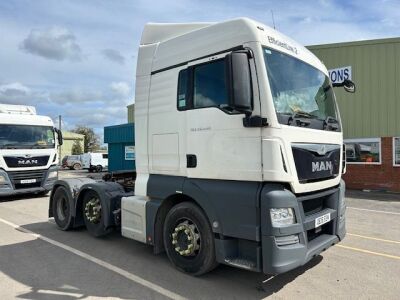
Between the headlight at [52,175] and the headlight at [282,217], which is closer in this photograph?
the headlight at [282,217]

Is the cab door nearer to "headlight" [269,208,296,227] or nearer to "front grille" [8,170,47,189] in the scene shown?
"headlight" [269,208,296,227]

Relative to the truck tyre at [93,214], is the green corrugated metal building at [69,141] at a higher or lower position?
higher

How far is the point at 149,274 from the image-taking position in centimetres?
523

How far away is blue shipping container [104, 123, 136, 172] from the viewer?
883 centimetres

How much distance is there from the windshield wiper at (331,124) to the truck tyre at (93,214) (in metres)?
3.85

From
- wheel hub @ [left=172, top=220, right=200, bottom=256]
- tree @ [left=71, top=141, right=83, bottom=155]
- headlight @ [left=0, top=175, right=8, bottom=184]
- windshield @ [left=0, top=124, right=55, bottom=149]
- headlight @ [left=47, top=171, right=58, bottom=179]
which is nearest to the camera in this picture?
wheel hub @ [left=172, top=220, right=200, bottom=256]

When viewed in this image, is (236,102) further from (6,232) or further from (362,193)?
(362,193)

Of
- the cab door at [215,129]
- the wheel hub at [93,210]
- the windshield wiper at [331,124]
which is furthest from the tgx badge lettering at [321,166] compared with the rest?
the wheel hub at [93,210]

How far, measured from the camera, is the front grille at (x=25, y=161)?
12250 millimetres

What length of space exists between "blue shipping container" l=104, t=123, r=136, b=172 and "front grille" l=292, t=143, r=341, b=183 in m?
4.67

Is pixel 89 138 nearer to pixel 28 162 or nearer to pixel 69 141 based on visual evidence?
pixel 69 141

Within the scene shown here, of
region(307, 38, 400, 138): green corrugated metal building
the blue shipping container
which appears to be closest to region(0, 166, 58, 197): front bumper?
the blue shipping container

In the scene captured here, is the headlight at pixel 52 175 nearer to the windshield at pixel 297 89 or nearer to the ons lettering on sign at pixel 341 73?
the windshield at pixel 297 89

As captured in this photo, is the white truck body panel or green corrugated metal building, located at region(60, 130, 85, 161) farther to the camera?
green corrugated metal building, located at region(60, 130, 85, 161)
